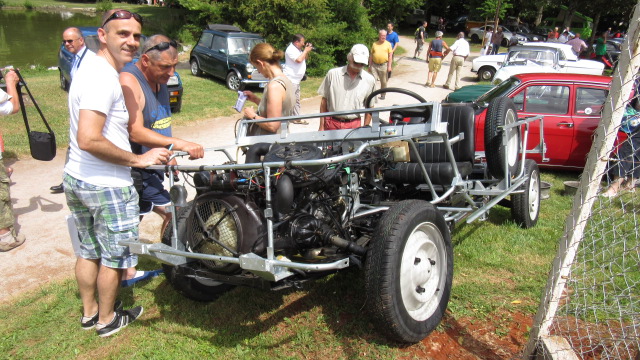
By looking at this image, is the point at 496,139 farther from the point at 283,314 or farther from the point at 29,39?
the point at 29,39

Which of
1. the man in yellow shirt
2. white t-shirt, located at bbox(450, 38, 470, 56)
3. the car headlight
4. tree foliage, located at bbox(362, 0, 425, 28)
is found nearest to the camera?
the car headlight

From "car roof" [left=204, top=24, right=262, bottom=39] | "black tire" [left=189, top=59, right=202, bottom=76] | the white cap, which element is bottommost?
"black tire" [left=189, top=59, right=202, bottom=76]

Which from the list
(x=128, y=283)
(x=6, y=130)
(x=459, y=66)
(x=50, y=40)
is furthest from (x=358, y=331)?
(x=50, y=40)

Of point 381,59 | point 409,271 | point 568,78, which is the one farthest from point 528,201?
point 381,59

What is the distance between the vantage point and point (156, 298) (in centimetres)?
389

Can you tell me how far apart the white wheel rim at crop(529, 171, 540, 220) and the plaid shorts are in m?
4.27

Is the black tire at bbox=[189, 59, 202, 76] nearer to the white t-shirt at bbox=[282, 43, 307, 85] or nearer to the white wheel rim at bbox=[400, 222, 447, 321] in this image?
the white t-shirt at bbox=[282, 43, 307, 85]

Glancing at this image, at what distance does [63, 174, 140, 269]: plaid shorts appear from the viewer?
3.03 m

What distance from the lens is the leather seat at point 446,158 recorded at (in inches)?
169

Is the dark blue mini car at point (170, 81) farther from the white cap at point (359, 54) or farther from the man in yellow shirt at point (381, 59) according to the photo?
the white cap at point (359, 54)

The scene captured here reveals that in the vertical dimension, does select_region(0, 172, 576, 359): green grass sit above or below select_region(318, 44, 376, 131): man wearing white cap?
below

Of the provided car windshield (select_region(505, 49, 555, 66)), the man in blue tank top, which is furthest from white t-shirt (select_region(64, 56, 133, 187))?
car windshield (select_region(505, 49, 555, 66))

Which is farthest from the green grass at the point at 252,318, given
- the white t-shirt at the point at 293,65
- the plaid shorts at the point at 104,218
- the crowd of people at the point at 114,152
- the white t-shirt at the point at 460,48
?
the white t-shirt at the point at 460,48

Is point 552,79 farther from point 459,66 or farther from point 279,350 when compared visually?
point 459,66
